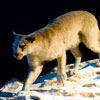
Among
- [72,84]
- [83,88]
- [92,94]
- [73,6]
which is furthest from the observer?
[73,6]

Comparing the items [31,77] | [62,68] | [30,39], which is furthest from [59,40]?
[31,77]

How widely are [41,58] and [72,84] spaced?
25.4 inches

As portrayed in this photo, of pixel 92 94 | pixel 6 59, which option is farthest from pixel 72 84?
pixel 6 59

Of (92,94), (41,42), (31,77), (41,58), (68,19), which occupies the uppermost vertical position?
(68,19)

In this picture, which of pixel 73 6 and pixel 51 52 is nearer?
pixel 51 52

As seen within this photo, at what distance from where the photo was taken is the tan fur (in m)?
3.28

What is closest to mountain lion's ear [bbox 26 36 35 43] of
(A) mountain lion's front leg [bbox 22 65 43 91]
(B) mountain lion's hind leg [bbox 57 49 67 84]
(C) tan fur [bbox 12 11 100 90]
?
(C) tan fur [bbox 12 11 100 90]

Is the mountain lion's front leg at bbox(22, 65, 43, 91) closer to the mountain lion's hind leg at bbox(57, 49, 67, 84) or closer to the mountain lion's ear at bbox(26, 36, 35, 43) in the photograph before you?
the mountain lion's hind leg at bbox(57, 49, 67, 84)

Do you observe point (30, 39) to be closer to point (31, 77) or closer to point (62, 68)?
point (31, 77)

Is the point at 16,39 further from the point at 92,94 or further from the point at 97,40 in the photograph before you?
the point at 97,40

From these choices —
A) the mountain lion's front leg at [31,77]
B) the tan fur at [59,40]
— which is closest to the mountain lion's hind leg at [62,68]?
→ the tan fur at [59,40]

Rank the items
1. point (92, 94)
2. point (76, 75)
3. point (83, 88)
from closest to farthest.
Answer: point (92, 94) < point (83, 88) < point (76, 75)

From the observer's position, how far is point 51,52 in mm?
3336

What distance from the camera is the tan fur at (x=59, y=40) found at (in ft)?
10.7
